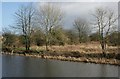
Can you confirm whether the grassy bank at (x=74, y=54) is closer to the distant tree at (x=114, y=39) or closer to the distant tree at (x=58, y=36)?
the distant tree at (x=114, y=39)

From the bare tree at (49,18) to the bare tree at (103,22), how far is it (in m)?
3.62

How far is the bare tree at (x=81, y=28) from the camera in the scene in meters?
17.4

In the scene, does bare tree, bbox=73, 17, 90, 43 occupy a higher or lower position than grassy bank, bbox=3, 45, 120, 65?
higher

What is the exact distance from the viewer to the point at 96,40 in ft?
51.6

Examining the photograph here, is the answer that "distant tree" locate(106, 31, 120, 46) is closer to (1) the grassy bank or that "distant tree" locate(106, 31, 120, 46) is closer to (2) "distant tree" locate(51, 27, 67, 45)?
(1) the grassy bank

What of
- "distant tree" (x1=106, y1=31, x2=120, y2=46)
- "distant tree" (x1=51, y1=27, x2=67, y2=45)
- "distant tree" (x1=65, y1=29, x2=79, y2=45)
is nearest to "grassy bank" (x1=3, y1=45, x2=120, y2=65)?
"distant tree" (x1=106, y1=31, x2=120, y2=46)

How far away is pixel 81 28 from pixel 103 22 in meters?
3.77

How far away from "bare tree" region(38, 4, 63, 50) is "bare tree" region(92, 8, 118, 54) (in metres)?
3.62

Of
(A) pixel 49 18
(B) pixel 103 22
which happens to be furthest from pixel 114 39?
(A) pixel 49 18

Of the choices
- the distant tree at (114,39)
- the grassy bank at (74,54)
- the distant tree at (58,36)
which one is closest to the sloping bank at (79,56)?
the grassy bank at (74,54)

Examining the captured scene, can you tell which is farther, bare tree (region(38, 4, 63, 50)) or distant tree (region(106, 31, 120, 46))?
bare tree (region(38, 4, 63, 50))

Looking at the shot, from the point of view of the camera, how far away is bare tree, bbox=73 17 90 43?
1745 centimetres

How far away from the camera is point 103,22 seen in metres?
14.8

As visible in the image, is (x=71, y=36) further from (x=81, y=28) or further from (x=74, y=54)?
(x=74, y=54)
